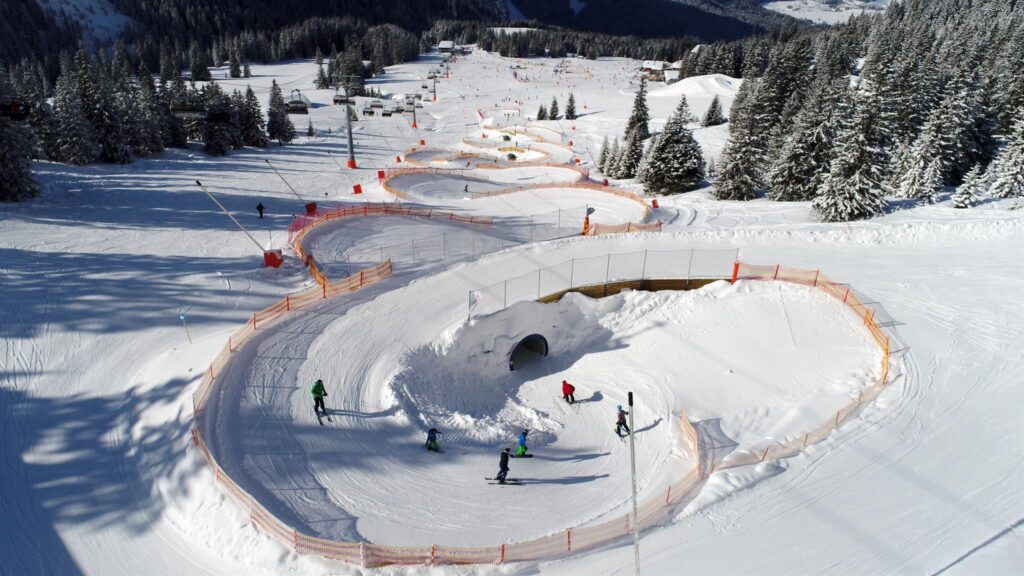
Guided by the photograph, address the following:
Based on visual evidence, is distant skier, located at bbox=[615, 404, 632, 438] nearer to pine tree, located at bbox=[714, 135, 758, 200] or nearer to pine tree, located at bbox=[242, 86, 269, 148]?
pine tree, located at bbox=[714, 135, 758, 200]

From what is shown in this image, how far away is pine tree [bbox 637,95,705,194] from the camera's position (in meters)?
39.5

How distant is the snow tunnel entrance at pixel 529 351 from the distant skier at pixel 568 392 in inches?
98.5

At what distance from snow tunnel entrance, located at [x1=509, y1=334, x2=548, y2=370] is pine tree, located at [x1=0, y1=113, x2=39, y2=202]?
94.7ft

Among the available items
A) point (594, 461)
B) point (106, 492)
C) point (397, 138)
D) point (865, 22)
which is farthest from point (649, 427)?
point (865, 22)

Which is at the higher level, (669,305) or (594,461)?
(669,305)

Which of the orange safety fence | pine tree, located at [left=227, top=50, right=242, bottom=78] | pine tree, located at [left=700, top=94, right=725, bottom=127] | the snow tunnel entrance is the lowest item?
the snow tunnel entrance

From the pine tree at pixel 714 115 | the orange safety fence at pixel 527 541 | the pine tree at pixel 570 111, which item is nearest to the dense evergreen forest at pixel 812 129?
the pine tree at pixel 714 115

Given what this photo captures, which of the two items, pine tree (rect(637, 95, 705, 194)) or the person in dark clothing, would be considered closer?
the person in dark clothing

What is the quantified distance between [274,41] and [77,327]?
150 metres

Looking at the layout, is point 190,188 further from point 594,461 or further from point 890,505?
point 890,505

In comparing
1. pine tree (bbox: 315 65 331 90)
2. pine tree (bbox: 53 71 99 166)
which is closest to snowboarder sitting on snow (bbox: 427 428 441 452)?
pine tree (bbox: 53 71 99 166)

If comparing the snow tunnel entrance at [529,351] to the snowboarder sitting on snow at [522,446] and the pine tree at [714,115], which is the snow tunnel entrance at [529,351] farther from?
the pine tree at [714,115]

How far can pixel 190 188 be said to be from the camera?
3291 cm

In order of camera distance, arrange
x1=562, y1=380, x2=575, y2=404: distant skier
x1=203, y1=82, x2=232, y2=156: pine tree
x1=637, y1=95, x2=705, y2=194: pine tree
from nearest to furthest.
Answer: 1. x1=562, y1=380, x2=575, y2=404: distant skier
2. x1=637, y1=95, x2=705, y2=194: pine tree
3. x1=203, y1=82, x2=232, y2=156: pine tree
